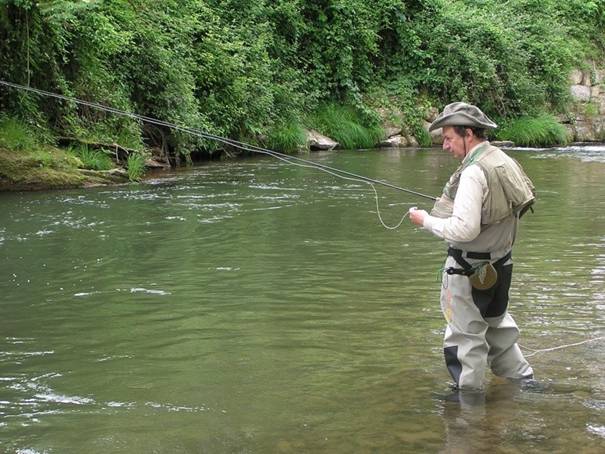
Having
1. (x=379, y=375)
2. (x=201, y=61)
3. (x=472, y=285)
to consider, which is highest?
(x=201, y=61)

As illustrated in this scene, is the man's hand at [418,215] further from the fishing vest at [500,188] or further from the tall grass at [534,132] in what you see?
the tall grass at [534,132]

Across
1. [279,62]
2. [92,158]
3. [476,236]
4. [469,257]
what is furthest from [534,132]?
[476,236]

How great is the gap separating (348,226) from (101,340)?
203 inches

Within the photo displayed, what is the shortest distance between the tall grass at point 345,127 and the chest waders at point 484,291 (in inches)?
742

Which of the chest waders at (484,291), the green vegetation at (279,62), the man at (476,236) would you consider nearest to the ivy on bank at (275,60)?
the green vegetation at (279,62)

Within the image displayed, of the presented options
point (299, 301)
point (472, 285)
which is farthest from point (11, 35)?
point (472, 285)

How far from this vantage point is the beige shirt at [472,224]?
416 centimetres

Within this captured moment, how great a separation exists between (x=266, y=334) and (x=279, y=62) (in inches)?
707

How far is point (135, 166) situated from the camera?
1460 cm

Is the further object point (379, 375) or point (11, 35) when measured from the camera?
point (11, 35)

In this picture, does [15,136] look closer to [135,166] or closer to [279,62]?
[135,166]

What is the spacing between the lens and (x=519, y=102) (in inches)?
1061

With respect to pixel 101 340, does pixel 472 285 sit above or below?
above

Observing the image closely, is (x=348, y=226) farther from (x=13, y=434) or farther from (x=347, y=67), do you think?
(x=347, y=67)
